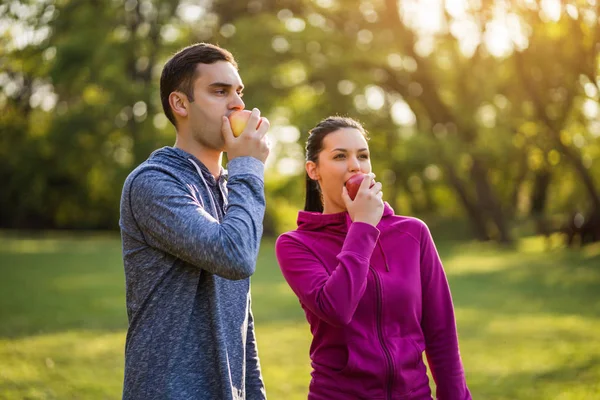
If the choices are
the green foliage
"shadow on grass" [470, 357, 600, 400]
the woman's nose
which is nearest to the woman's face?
the woman's nose

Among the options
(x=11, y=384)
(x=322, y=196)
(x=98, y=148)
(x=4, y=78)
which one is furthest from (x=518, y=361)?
(x=4, y=78)

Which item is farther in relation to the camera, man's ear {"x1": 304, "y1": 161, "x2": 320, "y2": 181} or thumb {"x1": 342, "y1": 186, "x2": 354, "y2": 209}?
man's ear {"x1": 304, "y1": 161, "x2": 320, "y2": 181}

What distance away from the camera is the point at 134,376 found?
271 cm

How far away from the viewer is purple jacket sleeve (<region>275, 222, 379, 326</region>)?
3.03m

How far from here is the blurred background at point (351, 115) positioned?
12.8 m

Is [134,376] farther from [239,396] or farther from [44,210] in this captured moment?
[44,210]

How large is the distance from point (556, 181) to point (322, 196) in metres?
47.8

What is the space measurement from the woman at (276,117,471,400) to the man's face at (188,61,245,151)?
2.12 ft

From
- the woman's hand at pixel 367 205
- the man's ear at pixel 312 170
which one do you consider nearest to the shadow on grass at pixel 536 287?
the man's ear at pixel 312 170

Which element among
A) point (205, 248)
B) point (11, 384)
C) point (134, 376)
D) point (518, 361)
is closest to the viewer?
point (205, 248)

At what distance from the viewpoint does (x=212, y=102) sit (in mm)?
2900

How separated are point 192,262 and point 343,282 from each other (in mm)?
713

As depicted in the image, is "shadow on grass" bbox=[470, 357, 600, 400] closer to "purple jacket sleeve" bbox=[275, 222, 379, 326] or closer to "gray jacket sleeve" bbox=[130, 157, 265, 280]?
"purple jacket sleeve" bbox=[275, 222, 379, 326]

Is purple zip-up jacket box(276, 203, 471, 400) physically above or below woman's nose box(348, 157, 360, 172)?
below
